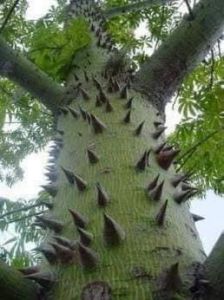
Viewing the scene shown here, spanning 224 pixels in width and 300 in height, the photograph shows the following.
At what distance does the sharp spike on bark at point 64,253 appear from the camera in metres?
1.20

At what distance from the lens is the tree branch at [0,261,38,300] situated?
3.37 feet

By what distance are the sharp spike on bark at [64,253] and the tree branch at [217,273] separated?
1.02 ft

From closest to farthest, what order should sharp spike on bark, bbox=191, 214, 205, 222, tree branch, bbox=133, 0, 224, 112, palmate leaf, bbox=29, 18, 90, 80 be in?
sharp spike on bark, bbox=191, 214, 205, 222, tree branch, bbox=133, 0, 224, 112, palmate leaf, bbox=29, 18, 90, 80

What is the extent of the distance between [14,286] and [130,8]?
3511mm

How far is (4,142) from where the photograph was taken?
4969 mm

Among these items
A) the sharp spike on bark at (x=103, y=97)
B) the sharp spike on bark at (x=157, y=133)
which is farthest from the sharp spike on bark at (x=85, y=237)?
the sharp spike on bark at (x=103, y=97)

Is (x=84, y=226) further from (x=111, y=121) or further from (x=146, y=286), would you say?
(x=111, y=121)

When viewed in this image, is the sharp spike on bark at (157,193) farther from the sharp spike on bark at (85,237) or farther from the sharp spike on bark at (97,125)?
the sharp spike on bark at (97,125)

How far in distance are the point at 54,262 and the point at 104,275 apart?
0.50 ft

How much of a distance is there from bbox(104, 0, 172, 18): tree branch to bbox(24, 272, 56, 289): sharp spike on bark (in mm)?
3224

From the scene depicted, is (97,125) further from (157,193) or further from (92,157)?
(157,193)

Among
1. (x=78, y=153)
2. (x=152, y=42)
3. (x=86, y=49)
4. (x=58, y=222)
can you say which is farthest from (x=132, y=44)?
(x=58, y=222)

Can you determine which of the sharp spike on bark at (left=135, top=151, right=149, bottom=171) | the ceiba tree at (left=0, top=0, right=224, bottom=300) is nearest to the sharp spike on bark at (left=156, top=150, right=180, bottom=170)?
the ceiba tree at (left=0, top=0, right=224, bottom=300)

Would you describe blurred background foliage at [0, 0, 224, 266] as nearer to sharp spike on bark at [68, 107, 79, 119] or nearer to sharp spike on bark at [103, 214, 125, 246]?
sharp spike on bark at [68, 107, 79, 119]
